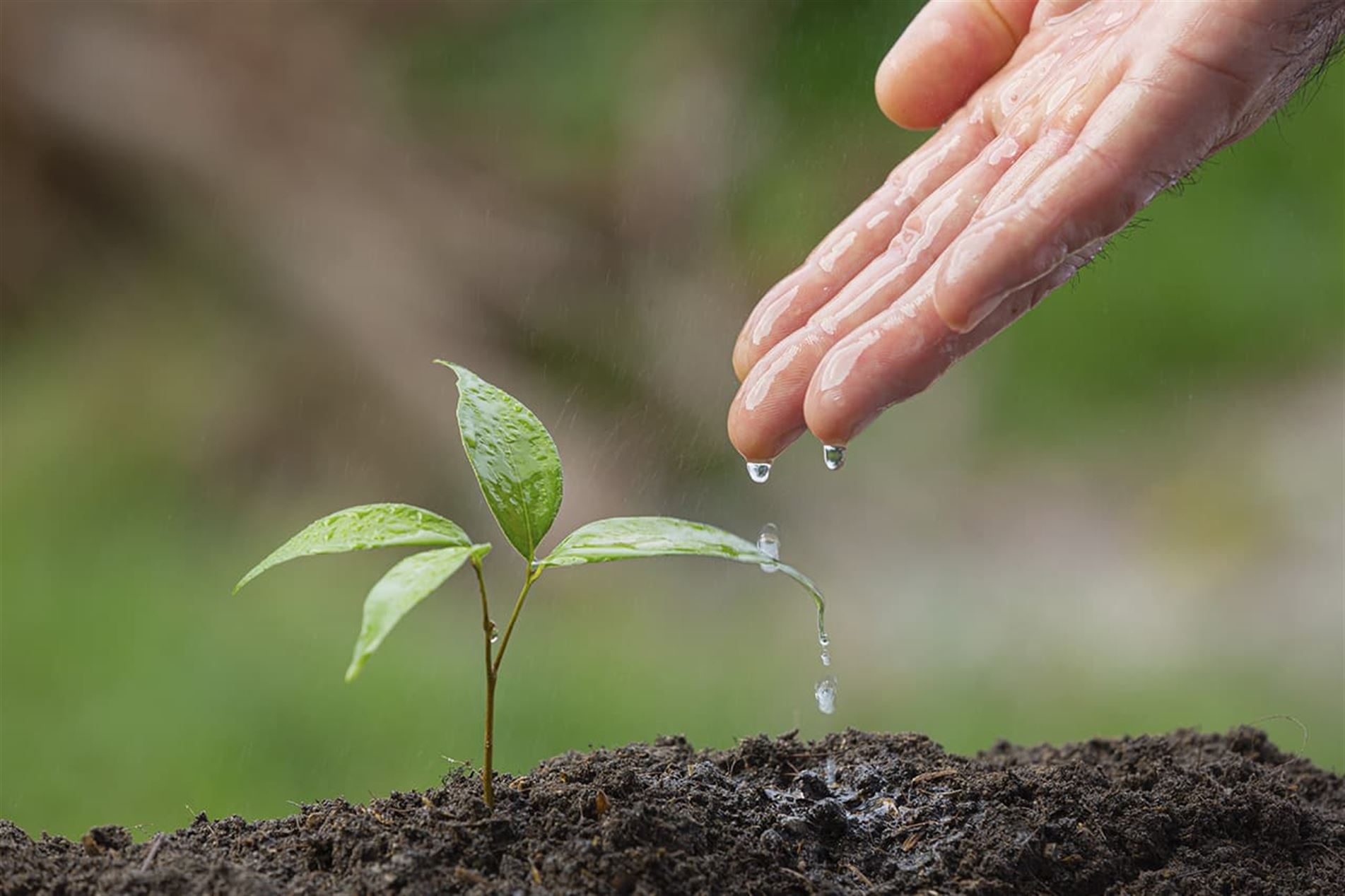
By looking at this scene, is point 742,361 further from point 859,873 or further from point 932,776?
point 859,873

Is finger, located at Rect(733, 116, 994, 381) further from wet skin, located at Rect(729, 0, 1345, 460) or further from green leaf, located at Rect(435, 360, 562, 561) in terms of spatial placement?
green leaf, located at Rect(435, 360, 562, 561)

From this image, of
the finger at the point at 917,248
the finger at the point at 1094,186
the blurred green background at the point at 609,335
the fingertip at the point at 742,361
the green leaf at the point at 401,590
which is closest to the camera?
the green leaf at the point at 401,590

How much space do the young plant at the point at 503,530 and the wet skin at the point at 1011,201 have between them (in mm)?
295

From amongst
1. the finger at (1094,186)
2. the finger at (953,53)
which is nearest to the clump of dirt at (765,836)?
the finger at (1094,186)

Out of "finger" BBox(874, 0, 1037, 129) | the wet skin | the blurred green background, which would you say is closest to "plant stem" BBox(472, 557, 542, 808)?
the wet skin

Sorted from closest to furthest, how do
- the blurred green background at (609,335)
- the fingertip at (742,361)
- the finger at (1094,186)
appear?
the finger at (1094,186)
the fingertip at (742,361)
the blurred green background at (609,335)

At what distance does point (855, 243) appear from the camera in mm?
1354

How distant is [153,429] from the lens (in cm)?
298

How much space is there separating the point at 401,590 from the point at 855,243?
2.59ft

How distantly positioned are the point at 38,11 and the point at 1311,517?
11.1 ft

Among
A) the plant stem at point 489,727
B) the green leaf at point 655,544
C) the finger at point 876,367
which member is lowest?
the plant stem at point 489,727

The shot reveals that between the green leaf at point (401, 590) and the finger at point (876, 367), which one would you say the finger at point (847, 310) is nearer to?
the finger at point (876, 367)

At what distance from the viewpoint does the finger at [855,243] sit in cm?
130

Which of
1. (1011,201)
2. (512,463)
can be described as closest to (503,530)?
(512,463)
